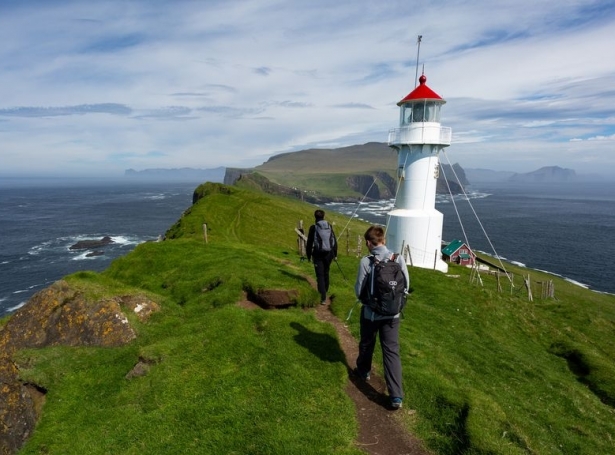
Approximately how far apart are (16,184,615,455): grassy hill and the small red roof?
52.4 ft

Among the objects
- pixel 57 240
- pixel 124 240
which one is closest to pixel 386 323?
pixel 124 240

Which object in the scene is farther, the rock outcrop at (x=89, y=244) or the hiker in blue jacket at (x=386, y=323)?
the rock outcrop at (x=89, y=244)

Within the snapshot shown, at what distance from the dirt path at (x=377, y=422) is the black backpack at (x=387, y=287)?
7.45 feet

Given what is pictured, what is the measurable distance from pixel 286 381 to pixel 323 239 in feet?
19.5

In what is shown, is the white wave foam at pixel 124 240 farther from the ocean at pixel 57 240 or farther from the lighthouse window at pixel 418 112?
the lighthouse window at pixel 418 112

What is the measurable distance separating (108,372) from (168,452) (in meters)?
4.74

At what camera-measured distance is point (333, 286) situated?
59.9 ft

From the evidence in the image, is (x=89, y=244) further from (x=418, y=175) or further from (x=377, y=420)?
(x=377, y=420)

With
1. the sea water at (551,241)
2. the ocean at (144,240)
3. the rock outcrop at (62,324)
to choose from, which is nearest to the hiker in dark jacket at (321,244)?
the rock outcrop at (62,324)

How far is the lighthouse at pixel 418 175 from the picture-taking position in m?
28.7

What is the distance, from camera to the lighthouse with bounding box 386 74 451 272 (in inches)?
1130

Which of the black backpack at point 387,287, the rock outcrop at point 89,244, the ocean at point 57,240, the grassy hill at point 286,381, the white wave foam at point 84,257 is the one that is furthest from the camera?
the rock outcrop at point 89,244

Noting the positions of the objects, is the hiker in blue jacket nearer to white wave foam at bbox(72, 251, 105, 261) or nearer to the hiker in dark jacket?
the hiker in dark jacket

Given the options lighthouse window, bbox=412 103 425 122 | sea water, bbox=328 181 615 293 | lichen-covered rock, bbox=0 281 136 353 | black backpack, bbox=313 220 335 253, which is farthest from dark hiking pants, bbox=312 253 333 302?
sea water, bbox=328 181 615 293
